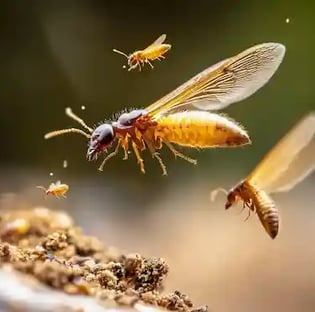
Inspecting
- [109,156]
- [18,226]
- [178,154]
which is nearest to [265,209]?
[178,154]

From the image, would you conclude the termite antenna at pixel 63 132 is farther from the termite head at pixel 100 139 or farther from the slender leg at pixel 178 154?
the slender leg at pixel 178 154

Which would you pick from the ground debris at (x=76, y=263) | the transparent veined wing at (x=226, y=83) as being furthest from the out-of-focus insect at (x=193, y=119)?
the ground debris at (x=76, y=263)

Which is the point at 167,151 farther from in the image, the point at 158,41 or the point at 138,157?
the point at 158,41

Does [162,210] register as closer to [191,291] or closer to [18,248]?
[191,291]

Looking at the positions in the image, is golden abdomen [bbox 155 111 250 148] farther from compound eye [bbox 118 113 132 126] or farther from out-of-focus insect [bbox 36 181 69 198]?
out-of-focus insect [bbox 36 181 69 198]

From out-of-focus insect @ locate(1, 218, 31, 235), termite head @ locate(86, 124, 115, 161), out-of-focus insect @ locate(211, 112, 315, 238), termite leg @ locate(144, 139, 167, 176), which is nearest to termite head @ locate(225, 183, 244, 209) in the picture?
out-of-focus insect @ locate(211, 112, 315, 238)
